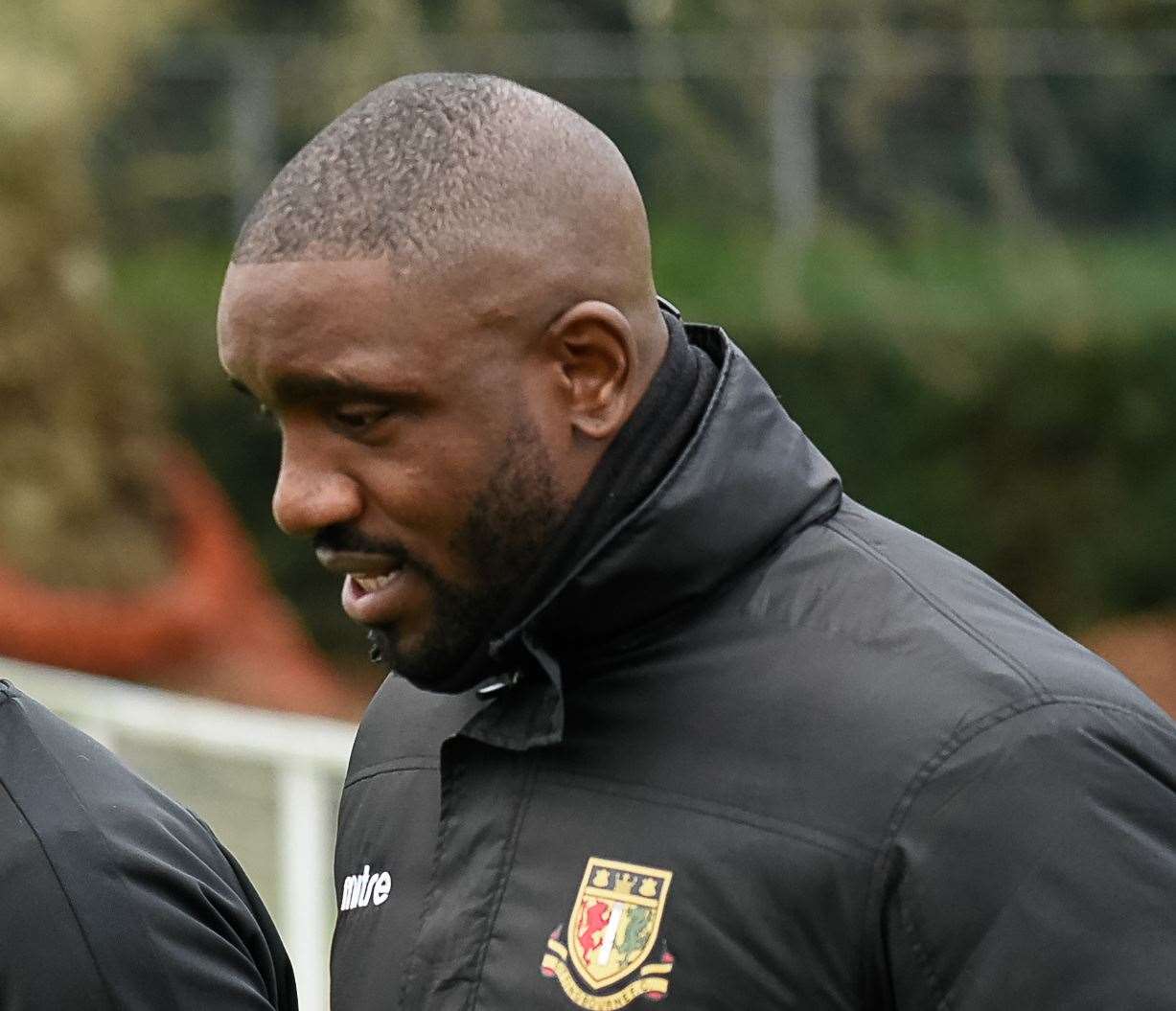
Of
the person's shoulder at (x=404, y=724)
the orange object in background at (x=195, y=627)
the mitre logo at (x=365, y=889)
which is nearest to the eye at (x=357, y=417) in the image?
the person's shoulder at (x=404, y=724)

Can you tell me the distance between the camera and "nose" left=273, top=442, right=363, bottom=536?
2.02 metres

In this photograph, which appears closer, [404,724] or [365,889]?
[365,889]

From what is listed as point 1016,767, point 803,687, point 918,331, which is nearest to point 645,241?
point 803,687

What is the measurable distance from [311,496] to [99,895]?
49 centimetres

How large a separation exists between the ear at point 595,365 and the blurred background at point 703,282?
9.24 metres

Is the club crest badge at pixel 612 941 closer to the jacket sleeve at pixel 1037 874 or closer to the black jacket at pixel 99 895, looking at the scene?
the jacket sleeve at pixel 1037 874

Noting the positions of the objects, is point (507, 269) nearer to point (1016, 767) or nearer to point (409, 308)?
point (409, 308)

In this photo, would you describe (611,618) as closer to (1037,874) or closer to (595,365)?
(595,365)

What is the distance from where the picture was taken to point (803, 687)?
199 centimetres

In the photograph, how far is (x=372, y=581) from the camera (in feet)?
6.83

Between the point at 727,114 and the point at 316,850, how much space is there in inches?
317

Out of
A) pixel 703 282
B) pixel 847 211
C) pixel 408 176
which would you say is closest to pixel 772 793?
pixel 408 176

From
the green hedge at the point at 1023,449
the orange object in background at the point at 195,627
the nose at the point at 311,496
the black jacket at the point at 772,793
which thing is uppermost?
the nose at the point at 311,496

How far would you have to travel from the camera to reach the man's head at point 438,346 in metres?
1.99
